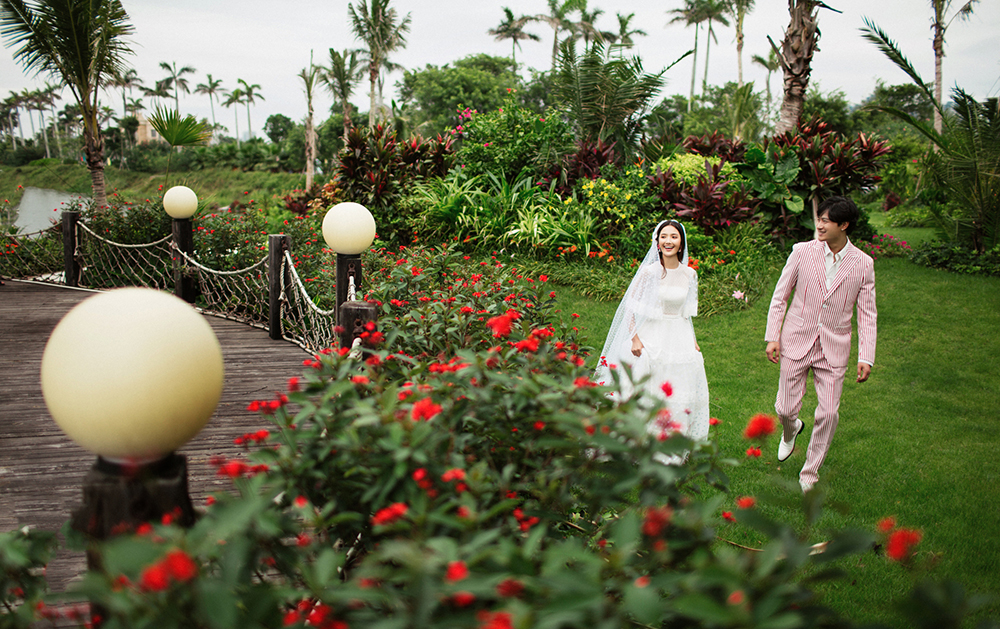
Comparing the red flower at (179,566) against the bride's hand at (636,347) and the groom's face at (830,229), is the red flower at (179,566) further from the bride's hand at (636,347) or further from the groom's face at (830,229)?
the groom's face at (830,229)

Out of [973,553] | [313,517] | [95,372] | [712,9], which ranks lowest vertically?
[973,553]

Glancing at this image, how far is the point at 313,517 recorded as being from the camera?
1.22 meters

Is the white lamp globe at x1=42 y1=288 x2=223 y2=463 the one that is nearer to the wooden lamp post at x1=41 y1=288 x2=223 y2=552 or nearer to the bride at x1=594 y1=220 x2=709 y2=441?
the wooden lamp post at x1=41 y1=288 x2=223 y2=552

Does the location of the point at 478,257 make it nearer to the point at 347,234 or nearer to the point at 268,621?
the point at 347,234

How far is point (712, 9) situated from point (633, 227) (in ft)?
134

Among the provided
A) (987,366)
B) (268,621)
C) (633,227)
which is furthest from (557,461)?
(633,227)

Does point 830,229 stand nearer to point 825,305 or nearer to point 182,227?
point 825,305

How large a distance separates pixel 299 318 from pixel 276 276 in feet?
1.58

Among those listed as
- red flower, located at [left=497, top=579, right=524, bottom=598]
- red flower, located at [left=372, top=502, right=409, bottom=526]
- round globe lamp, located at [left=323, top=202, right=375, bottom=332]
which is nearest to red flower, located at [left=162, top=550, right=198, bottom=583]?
red flower, located at [left=372, top=502, right=409, bottom=526]

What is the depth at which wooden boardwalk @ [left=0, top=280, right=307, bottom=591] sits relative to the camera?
3.11 meters

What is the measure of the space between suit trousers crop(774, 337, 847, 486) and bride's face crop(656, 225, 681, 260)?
1.03 meters

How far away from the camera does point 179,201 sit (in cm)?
692

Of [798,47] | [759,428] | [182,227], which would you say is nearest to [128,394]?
[759,428]

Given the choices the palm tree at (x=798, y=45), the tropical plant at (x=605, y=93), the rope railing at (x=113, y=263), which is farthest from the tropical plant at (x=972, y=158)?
the rope railing at (x=113, y=263)
